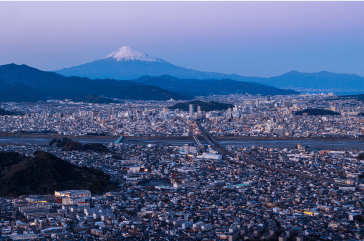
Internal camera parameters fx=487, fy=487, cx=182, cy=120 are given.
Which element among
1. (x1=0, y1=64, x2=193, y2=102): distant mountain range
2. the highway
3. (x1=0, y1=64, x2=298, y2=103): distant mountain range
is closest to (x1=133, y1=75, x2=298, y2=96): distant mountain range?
(x1=0, y1=64, x2=298, y2=103): distant mountain range

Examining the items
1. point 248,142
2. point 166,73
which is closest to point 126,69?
point 166,73

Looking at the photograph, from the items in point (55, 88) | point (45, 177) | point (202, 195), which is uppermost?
point (55, 88)

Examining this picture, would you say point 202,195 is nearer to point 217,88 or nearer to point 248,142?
point 248,142

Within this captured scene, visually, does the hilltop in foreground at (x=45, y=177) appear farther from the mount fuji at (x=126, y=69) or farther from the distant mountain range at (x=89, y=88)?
the mount fuji at (x=126, y=69)

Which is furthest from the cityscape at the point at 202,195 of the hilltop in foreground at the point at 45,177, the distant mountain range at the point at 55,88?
the distant mountain range at the point at 55,88

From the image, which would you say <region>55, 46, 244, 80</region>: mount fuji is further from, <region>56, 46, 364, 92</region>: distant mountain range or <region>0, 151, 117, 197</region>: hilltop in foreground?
<region>0, 151, 117, 197</region>: hilltop in foreground

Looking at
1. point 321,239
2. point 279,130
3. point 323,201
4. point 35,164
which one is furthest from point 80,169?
point 279,130
